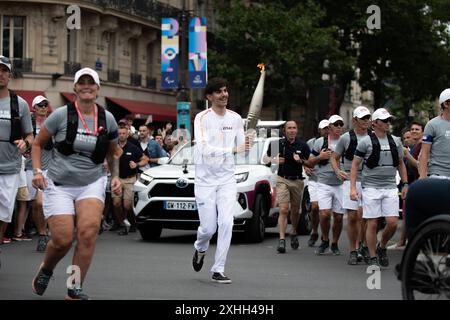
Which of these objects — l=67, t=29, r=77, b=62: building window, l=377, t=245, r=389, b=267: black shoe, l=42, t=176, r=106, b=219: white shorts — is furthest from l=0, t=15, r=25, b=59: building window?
l=42, t=176, r=106, b=219: white shorts

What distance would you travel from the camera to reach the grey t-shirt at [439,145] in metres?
10.9

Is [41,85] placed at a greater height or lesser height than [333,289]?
greater

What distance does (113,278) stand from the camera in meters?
10.9

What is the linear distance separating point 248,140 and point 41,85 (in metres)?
30.9

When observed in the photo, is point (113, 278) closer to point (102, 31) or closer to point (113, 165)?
point (113, 165)

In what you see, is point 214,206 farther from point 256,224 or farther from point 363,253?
point 256,224

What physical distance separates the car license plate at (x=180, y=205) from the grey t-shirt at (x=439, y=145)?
5244 millimetres

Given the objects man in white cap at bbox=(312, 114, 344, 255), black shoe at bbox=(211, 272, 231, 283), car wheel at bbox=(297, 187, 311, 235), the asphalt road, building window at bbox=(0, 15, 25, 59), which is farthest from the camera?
building window at bbox=(0, 15, 25, 59)

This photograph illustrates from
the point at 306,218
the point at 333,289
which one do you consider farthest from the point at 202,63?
the point at 333,289

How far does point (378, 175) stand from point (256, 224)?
4120 mm

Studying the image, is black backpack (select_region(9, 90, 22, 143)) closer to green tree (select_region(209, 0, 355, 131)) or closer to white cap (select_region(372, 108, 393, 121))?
white cap (select_region(372, 108, 393, 121))

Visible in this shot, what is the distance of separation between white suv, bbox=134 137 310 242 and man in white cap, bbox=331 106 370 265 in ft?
8.19

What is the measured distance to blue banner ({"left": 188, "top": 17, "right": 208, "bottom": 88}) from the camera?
3494 centimetres

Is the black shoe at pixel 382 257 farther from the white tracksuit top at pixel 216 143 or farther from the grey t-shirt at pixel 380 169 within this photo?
the white tracksuit top at pixel 216 143
